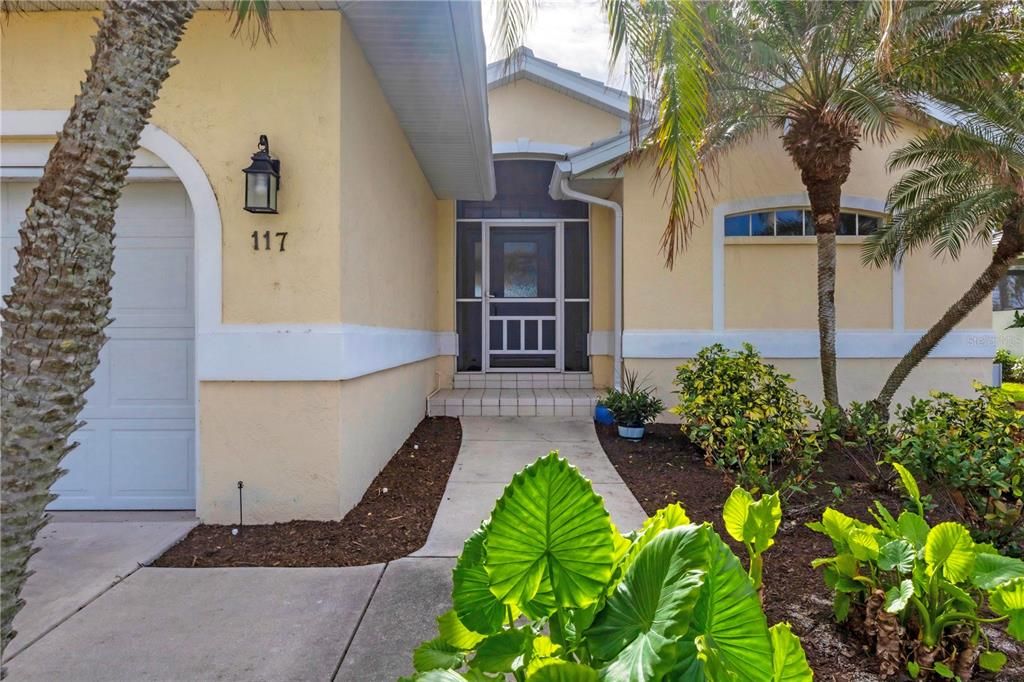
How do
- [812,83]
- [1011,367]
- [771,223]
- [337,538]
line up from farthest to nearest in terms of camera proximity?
1. [1011,367]
2. [771,223]
3. [812,83]
4. [337,538]

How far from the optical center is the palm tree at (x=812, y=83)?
10.7 ft

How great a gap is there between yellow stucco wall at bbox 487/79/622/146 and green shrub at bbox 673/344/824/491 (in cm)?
435

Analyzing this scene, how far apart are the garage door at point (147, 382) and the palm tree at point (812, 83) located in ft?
9.06

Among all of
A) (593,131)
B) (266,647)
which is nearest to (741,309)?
(593,131)

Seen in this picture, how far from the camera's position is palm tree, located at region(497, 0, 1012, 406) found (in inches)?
129

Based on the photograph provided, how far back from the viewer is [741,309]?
650 cm

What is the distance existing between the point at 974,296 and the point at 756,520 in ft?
17.6

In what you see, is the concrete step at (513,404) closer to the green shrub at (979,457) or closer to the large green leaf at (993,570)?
the green shrub at (979,457)

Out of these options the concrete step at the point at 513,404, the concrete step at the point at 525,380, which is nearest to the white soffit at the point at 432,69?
the concrete step at the point at 513,404

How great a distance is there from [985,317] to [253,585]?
324 inches

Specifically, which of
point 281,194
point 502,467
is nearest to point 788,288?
point 502,467

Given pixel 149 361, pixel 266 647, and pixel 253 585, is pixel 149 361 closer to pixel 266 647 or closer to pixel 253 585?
pixel 253 585

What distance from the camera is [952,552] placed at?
1.90 m

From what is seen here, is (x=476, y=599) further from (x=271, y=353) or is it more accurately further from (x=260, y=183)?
(x=260, y=183)
